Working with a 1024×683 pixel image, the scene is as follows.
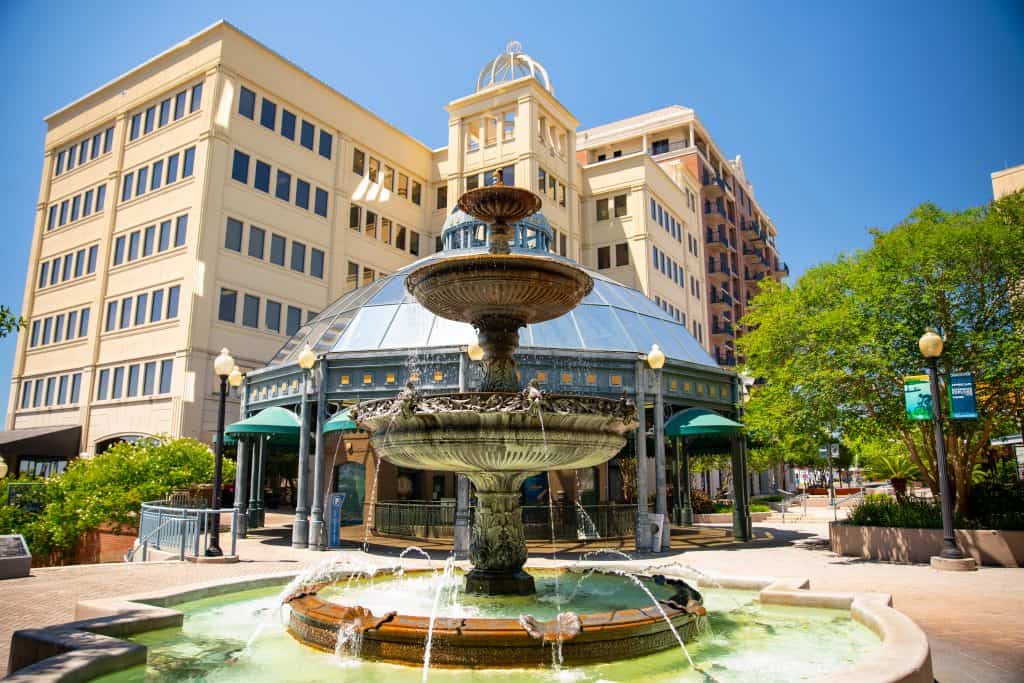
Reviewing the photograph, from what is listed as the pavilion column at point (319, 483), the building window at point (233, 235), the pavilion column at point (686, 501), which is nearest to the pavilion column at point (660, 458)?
the pavilion column at point (686, 501)

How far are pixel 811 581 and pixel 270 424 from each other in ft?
46.5

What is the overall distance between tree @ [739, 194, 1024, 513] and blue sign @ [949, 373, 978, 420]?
1.51 m

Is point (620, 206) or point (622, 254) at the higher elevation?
point (620, 206)

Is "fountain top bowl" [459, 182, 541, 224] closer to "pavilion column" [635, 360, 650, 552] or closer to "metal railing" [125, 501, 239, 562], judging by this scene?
"metal railing" [125, 501, 239, 562]

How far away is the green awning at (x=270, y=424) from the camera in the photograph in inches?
759

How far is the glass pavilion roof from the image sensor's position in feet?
67.4

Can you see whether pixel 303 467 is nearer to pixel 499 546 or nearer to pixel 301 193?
pixel 499 546

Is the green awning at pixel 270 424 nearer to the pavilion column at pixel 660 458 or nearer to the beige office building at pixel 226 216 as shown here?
the pavilion column at pixel 660 458

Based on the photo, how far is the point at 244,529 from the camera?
869 inches

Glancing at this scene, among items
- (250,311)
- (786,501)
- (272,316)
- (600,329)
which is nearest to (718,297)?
(786,501)

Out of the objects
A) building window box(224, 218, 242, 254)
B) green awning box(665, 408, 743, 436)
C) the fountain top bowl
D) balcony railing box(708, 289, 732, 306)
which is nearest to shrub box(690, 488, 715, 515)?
green awning box(665, 408, 743, 436)

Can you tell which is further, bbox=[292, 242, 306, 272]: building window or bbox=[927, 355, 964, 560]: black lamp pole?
bbox=[292, 242, 306, 272]: building window

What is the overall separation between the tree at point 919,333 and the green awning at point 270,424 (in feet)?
43.2

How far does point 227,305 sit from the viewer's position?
34.9 meters
